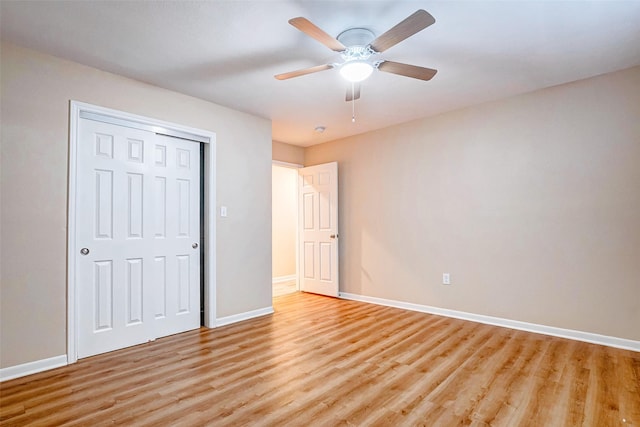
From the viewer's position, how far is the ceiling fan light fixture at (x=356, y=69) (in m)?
2.36

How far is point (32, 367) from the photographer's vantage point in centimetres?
247

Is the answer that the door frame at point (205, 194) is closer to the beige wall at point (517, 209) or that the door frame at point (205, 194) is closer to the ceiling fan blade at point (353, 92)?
the ceiling fan blade at point (353, 92)

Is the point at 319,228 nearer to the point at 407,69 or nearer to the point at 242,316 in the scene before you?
the point at 242,316

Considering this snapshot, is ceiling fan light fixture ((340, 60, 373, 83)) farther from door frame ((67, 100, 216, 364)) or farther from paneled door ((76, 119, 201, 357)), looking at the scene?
paneled door ((76, 119, 201, 357))

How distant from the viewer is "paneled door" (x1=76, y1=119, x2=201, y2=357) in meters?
2.82

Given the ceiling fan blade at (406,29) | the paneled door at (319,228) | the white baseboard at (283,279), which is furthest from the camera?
the white baseboard at (283,279)

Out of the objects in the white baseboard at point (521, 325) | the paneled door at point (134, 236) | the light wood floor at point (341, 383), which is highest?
the paneled door at point (134, 236)

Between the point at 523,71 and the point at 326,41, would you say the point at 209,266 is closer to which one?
the point at 326,41

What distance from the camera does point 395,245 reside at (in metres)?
4.47

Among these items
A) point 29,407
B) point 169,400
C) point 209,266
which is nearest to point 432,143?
point 209,266

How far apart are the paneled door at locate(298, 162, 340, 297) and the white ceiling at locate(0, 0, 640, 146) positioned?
68.4 inches

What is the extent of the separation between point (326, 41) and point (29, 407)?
9.47 ft

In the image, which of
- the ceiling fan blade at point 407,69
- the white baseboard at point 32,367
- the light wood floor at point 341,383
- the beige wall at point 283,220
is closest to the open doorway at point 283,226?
the beige wall at point 283,220

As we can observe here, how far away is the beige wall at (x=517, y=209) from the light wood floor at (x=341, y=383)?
467mm
